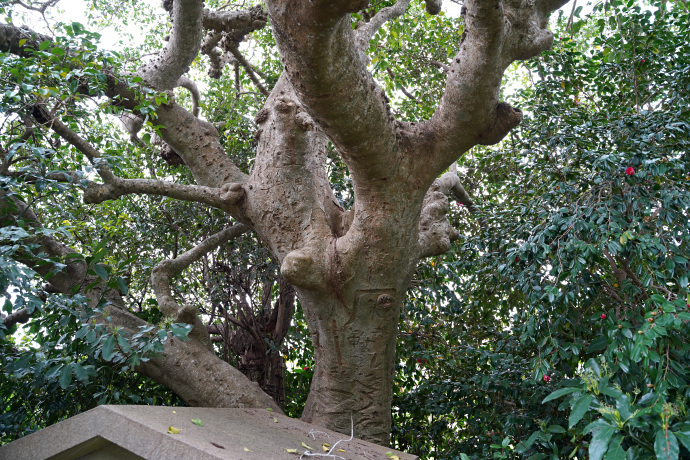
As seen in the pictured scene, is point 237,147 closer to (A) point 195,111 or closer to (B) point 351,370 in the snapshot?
(A) point 195,111

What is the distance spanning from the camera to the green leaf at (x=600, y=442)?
1860 mm

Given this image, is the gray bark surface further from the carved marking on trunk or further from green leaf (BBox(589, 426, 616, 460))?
green leaf (BBox(589, 426, 616, 460))

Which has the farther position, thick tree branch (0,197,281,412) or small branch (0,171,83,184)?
thick tree branch (0,197,281,412)

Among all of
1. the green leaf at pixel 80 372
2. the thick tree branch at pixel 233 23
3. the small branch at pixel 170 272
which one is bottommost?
the green leaf at pixel 80 372

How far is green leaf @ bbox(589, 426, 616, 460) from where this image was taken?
6.10 ft

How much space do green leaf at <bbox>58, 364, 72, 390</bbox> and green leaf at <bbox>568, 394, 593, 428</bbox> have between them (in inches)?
96.1

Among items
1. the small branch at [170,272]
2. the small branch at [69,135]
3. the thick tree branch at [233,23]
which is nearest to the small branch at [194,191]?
the small branch at [69,135]

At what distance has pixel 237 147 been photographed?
19.4 ft

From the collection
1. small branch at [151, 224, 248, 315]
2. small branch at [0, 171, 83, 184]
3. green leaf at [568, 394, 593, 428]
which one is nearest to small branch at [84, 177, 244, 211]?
small branch at [151, 224, 248, 315]

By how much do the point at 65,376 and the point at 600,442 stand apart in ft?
8.48

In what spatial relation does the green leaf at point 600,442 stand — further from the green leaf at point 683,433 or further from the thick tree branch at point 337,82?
the thick tree branch at point 337,82

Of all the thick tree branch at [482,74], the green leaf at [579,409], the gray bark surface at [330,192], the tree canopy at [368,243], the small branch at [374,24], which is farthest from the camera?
the small branch at [374,24]

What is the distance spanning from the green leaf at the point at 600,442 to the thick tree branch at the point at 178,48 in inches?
172

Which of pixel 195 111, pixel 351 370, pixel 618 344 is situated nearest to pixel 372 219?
pixel 351 370
